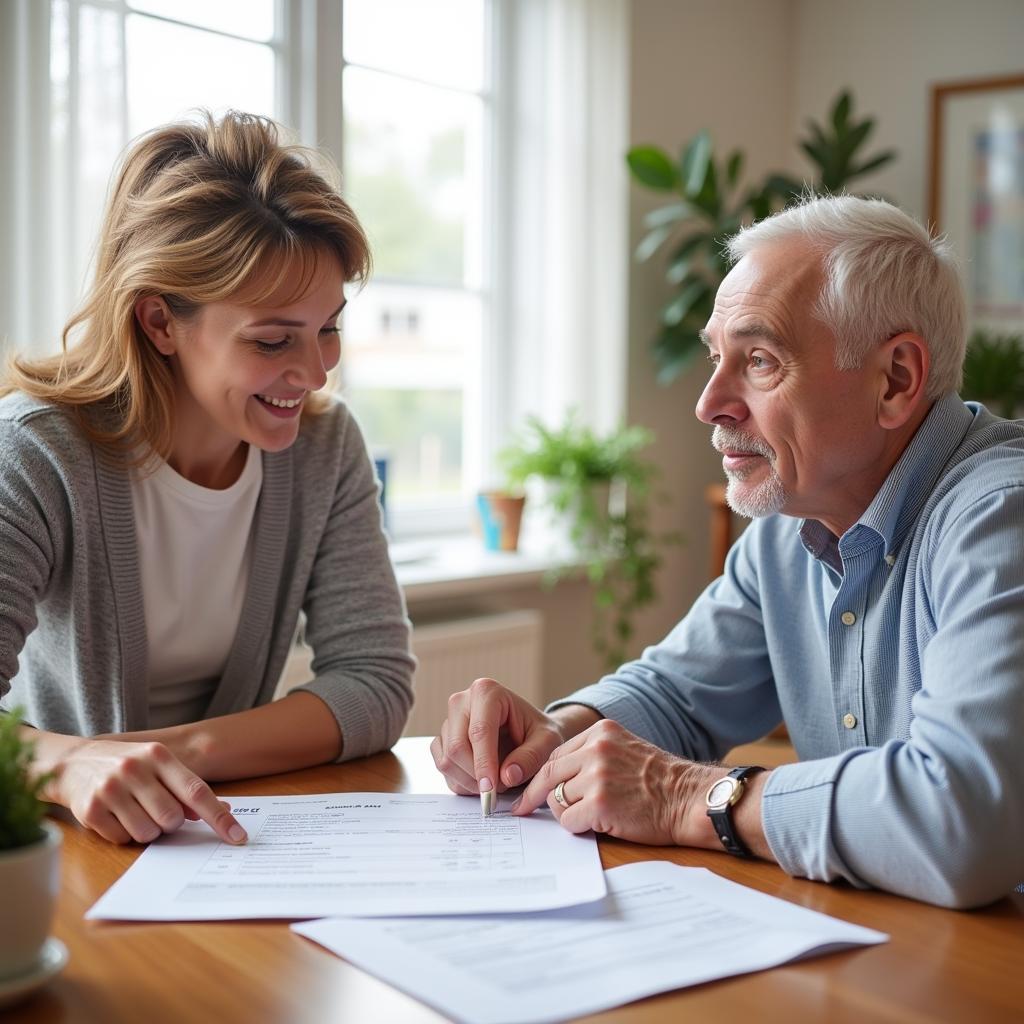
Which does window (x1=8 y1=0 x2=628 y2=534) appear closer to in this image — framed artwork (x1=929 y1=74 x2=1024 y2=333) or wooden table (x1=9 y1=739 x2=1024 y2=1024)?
framed artwork (x1=929 y1=74 x2=1024 y2=333)

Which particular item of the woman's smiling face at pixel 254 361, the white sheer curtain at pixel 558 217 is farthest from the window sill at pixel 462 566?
the woman's smiling face at pixel 254 361

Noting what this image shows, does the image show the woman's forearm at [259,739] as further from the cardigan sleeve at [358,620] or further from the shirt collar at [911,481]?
the shirt collar at [911,481]

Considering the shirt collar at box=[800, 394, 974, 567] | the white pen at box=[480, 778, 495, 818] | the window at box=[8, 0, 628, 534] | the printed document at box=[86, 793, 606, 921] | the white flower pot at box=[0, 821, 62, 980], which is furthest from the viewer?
the window at box=[8, 0, 628, 534]

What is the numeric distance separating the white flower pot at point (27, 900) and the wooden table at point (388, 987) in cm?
4

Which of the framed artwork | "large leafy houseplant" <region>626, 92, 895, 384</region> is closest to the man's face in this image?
"large leafy houseplant" <region>626, 92, 895, 384</region>

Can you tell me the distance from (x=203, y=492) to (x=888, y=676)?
94 centimetres

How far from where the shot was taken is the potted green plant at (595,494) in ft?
11.3

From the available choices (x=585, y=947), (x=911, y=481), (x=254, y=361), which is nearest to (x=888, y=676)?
(x=911, y=481)

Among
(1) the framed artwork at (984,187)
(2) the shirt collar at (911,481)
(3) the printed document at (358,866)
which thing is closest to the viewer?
(3) the printed document at (358,866)

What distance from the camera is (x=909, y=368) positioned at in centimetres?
140

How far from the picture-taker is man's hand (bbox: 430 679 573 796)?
132 centimetres

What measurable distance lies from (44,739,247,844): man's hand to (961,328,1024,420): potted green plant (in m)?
3.23

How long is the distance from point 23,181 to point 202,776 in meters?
1.61

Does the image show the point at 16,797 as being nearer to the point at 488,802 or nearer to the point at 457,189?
the point at 488,802
